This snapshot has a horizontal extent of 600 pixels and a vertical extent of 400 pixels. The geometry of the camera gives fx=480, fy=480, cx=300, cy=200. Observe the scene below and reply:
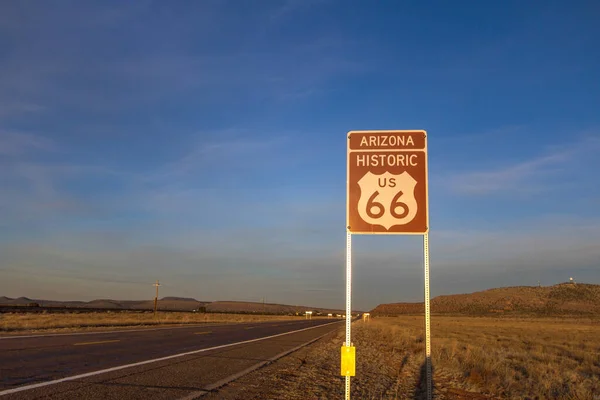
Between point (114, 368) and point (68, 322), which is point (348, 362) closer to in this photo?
point (114, 368)

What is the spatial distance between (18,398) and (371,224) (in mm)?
6051

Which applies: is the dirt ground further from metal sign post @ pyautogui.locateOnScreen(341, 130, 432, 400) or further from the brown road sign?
the brown road sign

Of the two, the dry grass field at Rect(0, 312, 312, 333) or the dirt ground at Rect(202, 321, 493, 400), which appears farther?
the dry grass field at Rect(0, 312, 312, 333)

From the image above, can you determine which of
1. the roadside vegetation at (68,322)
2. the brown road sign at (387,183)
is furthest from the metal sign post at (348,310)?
the roadside vegetation at (68,322)

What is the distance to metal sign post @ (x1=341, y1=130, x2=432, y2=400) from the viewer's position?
529 cm

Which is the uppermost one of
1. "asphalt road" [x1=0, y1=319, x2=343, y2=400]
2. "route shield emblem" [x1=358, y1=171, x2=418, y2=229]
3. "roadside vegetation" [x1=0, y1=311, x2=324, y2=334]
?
"route shield emblem" [x1=358, y1=171, x2=418, y2=229]

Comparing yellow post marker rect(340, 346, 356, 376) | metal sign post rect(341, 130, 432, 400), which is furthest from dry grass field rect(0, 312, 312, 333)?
metal sign post rect(341, 130, 432, 400)

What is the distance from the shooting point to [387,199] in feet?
17.6

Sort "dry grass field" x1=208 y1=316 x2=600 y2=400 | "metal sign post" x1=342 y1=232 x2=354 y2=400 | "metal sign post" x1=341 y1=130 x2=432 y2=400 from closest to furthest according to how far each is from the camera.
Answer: "metal sign post" x1=342 y1=232 x2=354 y2=400, "metal sign post" x1=341 y1=130 x2=432 y2=400, "dry grass field" x1=208 y1=316 x2=600 y2=400

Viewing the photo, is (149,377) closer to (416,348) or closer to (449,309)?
(416,348)

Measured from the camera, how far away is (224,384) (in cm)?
974

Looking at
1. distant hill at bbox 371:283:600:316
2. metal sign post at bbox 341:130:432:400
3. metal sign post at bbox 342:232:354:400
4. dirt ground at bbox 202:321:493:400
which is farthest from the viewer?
distant hill at bbox 371:283:600:316

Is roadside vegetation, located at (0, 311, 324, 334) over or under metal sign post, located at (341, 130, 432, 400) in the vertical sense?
→ under

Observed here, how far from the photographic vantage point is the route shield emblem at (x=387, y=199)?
17.5 ft
